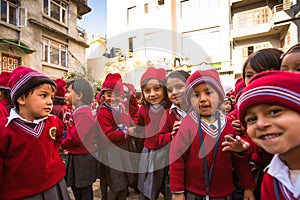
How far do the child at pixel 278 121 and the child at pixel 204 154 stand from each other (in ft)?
1.52

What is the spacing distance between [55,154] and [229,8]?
14.5 metres

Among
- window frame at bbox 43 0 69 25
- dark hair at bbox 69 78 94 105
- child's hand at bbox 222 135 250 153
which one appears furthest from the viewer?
window frame at bbox 43 0 69 25

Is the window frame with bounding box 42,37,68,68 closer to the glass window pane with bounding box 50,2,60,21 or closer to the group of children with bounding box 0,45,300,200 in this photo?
Result: the glass window pane with bounding box 50,2,60,21

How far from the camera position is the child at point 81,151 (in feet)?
7.38

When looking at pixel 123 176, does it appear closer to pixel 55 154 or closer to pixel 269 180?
pixel 55 154

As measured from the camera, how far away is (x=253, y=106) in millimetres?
877

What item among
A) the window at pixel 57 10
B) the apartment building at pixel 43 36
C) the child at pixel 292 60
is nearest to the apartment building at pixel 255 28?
the apartment building at pixel 43 36

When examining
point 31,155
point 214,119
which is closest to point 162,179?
point 214,119

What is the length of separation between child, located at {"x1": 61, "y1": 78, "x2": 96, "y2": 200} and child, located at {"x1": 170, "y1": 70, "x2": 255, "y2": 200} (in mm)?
1161

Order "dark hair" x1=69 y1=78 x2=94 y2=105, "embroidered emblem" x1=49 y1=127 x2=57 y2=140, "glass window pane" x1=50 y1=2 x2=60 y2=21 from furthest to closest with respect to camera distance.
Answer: "glass window pane" x1=50 y1=2 x2=60 y2=21
"dark hair" x1=69 y1=78 x2=94 y2=105
"embroidered emblem" x1=49 y1=127 x2=57 y2=140

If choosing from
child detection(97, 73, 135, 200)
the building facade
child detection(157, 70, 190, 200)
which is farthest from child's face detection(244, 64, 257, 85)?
the building facade

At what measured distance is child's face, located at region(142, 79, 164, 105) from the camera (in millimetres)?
2113

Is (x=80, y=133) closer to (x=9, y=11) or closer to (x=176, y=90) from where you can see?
(x=176, y=90)

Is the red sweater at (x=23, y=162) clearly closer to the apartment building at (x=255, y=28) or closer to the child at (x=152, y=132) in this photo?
the child at (x=152, y=132)
